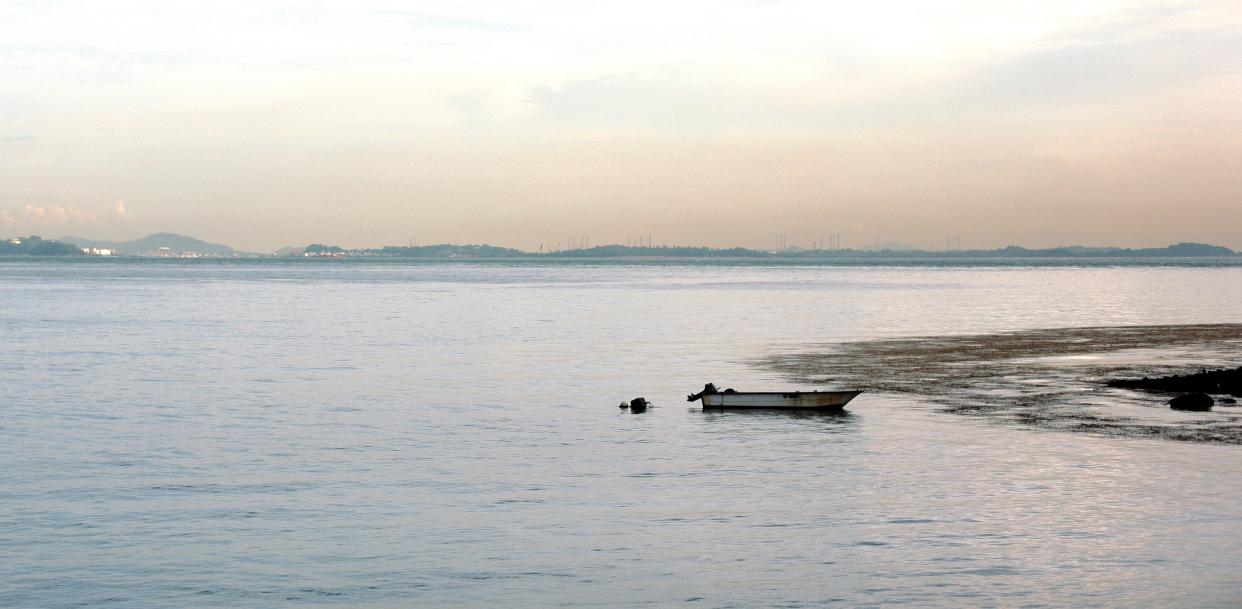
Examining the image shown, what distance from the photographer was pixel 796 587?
19703mm

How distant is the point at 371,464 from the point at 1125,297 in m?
116

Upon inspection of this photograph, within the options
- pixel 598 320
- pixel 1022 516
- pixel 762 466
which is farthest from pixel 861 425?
pixel 598 320

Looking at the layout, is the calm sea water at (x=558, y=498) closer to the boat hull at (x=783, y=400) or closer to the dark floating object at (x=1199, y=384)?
the boat hull at (x=783, y=400)

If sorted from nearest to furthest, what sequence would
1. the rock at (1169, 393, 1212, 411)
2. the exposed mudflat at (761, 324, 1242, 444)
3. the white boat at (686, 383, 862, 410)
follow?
the exposed mudflat at (761, 324, 1242, 444)
the rock at (1169, 393, 1212, 411)
the white boat at (686, 383, 862, 410)

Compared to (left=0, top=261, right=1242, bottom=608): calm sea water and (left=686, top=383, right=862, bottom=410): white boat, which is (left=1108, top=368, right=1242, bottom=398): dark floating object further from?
(left=686, top=383, right=862, bottom=410): white boat

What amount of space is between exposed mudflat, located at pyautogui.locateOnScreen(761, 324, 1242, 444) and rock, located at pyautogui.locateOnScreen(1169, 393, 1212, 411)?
33 cm

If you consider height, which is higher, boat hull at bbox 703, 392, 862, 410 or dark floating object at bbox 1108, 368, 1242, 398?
dark floating object at bbox 1108, 368, 1242, 398

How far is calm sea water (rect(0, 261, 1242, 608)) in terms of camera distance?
1980 centimetres

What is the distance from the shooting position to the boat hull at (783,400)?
39.3 m

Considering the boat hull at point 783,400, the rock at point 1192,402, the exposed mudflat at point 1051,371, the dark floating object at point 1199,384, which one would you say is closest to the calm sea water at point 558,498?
the boat hull at point 783,400

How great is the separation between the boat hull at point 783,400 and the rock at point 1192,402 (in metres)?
9.90

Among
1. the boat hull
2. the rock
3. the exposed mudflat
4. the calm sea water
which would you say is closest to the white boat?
the boat hull

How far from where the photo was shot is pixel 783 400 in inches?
1566

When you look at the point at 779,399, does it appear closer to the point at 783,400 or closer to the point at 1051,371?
the point at 783,400
